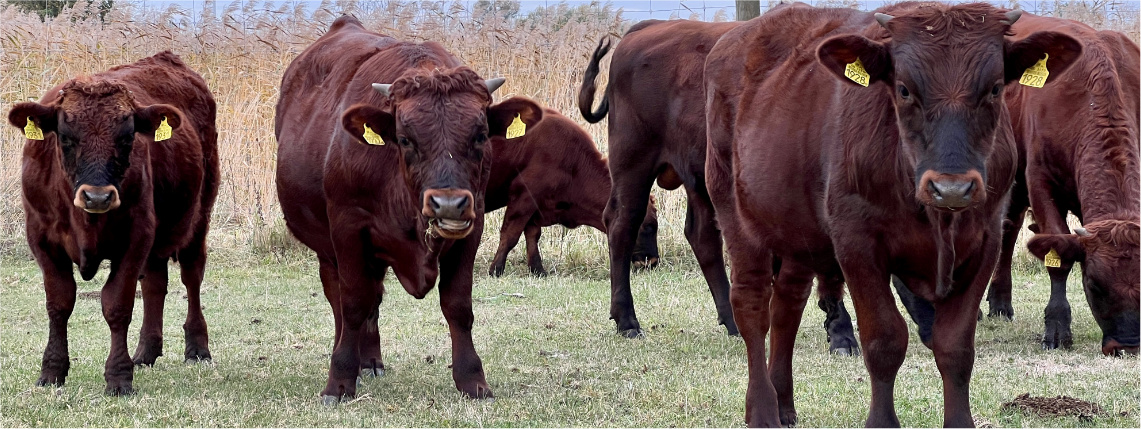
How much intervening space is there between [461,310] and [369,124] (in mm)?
1128

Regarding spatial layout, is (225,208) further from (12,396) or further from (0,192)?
(12,396)

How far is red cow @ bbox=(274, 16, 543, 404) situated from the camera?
5492 millimetres

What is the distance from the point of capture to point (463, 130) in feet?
18.1

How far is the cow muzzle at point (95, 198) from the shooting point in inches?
233

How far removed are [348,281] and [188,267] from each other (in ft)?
7.36

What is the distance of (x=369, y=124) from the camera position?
5.66 metres

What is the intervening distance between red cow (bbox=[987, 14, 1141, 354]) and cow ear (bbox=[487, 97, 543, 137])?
305 cm

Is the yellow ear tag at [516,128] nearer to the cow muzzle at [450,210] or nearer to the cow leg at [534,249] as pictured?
the cow muzzle at [450,210]

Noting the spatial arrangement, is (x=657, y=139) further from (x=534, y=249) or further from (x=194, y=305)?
(x=194, y=305)

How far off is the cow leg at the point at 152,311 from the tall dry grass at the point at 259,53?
16.3ft

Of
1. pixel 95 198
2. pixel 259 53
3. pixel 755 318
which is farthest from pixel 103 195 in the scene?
pixel 259 53

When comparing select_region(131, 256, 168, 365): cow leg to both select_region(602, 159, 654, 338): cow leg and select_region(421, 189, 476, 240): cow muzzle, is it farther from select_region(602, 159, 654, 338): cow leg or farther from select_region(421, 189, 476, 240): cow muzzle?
select_region(602, 159, 654, 338): cow leg

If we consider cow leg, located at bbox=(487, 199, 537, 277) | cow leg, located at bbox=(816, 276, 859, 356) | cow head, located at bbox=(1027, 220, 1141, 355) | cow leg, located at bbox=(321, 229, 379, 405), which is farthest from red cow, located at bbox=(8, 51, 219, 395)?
cow head, located at bbox=(1027, 220, 1141, 355)

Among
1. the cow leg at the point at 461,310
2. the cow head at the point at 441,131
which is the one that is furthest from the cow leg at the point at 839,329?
the cow head at the point at 441,131
